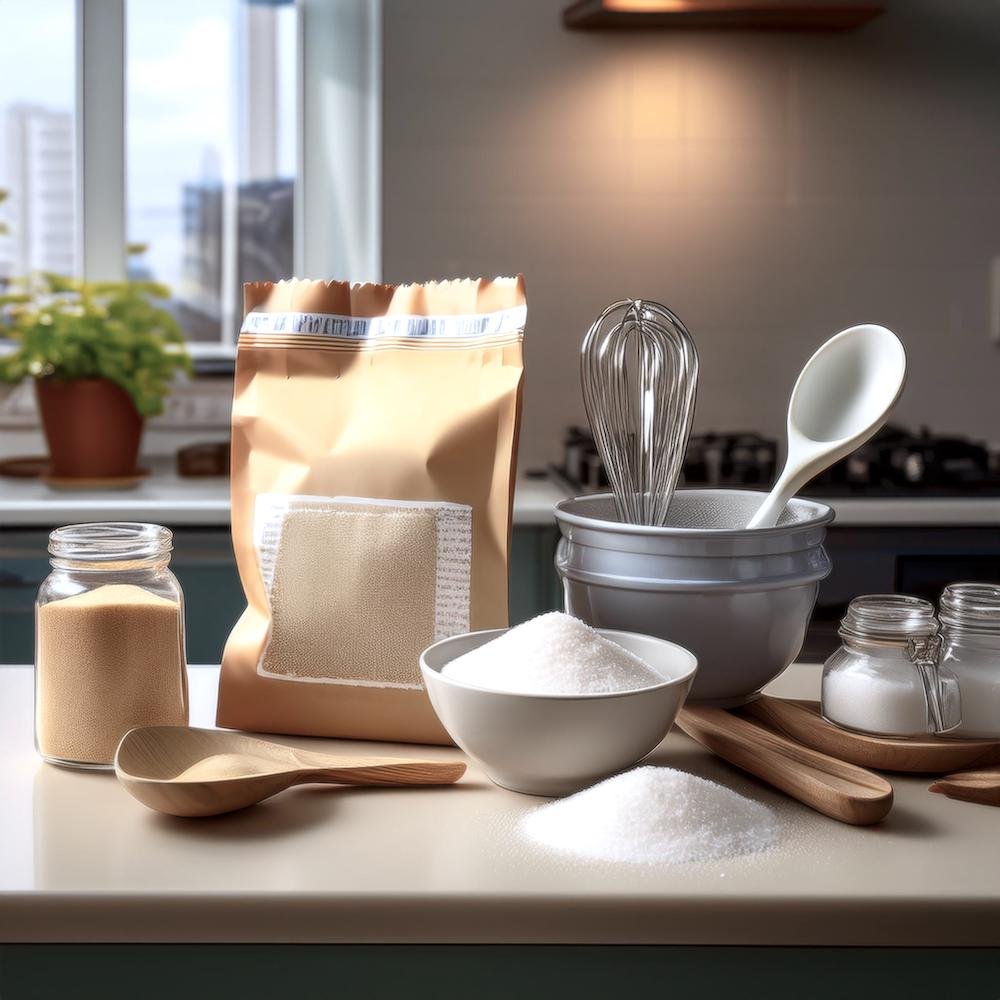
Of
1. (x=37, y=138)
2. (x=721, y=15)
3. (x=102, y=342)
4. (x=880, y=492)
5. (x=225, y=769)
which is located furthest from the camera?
(x=37, y=138)

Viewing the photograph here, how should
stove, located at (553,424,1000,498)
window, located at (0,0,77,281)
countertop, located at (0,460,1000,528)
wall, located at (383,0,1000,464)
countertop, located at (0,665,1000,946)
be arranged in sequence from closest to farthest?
countertop, located at (0,665,1000,946)
countertop, located at (0,460,1000,528)
stove, located at (553,424,1000,498)
wall, located at (383,0,1000,464)
window, located at (0,0,77,281)

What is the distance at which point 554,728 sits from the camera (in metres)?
0.70

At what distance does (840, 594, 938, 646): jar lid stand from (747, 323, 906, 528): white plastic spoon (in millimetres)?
85

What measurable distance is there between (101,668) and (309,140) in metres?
2.00

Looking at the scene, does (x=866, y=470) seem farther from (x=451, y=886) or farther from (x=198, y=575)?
(x=451, y=886)

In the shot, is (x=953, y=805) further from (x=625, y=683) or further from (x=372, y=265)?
(x=372, y=265)

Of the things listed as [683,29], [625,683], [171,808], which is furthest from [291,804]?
[683,29]

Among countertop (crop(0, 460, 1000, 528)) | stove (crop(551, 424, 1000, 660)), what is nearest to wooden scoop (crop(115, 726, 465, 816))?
countertop (crop(0, 460, 1000, 528))

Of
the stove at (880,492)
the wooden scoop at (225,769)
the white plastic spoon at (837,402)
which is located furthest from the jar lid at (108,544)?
the stove at (880,492)

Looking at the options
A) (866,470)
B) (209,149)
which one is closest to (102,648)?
(866,470)

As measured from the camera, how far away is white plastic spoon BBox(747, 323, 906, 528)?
85 centimetres

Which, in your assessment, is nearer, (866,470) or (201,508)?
(201,508)

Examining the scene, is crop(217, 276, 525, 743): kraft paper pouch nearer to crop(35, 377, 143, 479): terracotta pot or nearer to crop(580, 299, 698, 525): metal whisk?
crop(580, 299, 698, 525): metal whisk

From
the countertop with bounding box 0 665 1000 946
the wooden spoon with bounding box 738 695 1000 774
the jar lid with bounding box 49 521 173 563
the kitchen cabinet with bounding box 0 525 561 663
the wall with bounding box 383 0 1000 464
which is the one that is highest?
the wall with bounding box 383 0 1000 464
